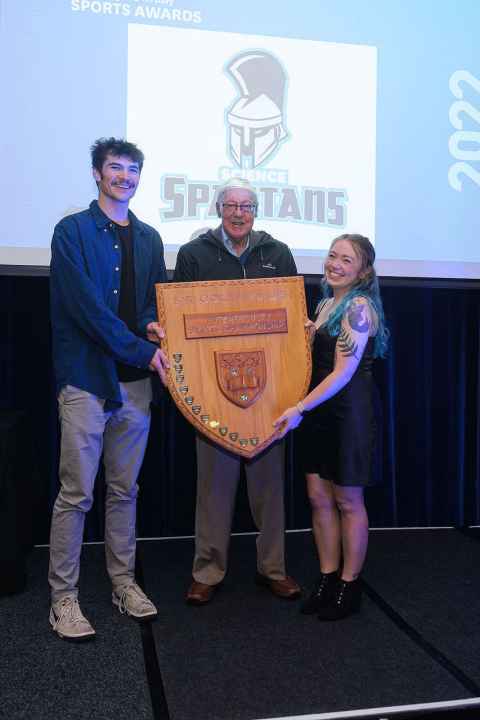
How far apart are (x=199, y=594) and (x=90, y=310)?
1.15m

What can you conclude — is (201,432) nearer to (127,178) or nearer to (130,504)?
(130,504)

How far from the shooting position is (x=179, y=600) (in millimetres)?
2623

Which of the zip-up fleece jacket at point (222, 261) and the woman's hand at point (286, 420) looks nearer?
the woman's hand at point (286, 420)

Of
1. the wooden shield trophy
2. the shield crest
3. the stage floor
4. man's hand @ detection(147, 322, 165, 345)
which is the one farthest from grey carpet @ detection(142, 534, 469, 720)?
man's hand @ detection(147, 322, 165, 345)

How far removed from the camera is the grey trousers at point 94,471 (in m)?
2.26

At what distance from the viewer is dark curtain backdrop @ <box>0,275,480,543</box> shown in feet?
10.8

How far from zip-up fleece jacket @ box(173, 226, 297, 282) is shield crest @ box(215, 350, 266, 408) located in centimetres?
37

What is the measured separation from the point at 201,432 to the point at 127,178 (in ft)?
2.94

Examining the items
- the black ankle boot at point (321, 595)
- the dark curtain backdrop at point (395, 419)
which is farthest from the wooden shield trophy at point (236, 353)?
the dark curtain backdrop at point (395, 419)

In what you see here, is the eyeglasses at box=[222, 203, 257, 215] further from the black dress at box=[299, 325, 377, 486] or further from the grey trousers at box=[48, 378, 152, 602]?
the grey trousers at box=[48, 378, 152, 602]

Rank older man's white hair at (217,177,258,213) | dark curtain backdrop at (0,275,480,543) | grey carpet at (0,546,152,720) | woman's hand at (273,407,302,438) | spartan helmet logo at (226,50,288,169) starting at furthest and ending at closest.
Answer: dark curtain backdrop at (0,275,480,543), spartan helmet logo at (226,50,288,169), older man's white hair at (217,177,258,213), woman's hand at (273,407,302,438), grey carpet at (0,546,152,720)

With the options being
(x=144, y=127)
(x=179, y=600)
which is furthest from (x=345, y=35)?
(x=179, y=600)

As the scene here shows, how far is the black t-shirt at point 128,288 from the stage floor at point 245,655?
0.88 metres

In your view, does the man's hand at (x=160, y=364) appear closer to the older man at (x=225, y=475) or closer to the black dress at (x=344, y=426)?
the older man at (x=225, y=475)
